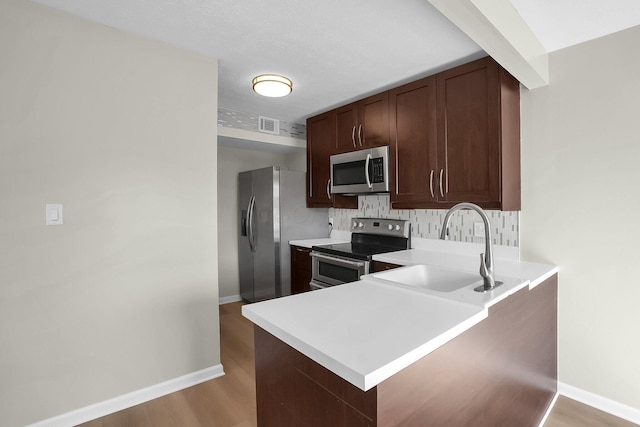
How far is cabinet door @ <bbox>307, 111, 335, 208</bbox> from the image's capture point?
332 cm

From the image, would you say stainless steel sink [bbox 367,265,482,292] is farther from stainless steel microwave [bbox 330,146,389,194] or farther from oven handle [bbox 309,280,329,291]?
oven handle [bbox 309,280,329,291]

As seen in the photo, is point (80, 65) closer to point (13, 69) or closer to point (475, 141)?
point (13, 69)

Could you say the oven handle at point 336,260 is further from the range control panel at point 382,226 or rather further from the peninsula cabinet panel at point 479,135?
the peninsula cabinet panel at point 479,135

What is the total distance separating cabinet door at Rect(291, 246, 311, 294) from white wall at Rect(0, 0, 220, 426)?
1.12 m

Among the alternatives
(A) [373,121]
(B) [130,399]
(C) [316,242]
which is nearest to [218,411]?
(B) [130,399]

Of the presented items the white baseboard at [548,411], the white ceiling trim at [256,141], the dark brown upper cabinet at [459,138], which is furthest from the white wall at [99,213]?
the white baseboard at [548,411]

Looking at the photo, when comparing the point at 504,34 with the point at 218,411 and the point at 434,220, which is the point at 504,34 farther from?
the point at 218,411

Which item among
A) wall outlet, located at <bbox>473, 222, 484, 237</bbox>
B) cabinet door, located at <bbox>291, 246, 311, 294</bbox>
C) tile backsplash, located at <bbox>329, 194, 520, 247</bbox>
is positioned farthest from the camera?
cabinet door, located at <bbox>291, 246, 311, 294</bbox>

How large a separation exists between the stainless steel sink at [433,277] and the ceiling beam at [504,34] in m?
1.19

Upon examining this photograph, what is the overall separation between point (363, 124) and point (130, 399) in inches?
108

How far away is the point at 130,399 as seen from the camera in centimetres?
195

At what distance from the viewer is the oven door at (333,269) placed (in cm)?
257

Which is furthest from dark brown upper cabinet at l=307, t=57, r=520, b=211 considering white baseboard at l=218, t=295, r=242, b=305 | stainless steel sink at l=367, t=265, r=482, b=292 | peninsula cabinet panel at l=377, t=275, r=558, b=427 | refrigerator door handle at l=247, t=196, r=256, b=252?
white baseboard at l=218, t=295, r=242, b=305

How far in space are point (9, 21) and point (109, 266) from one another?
4.54 ft
